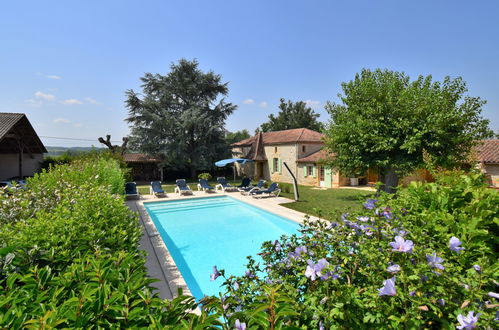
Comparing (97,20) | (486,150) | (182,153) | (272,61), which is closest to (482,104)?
(486,150)

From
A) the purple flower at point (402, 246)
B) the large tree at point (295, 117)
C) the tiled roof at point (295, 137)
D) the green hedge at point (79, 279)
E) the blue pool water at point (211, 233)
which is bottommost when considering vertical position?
the blue pool water at point (211, 233)

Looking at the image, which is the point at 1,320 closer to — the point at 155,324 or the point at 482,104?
the point at 155,324

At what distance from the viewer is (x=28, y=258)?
2352 mm

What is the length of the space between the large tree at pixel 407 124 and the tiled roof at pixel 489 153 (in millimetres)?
5162

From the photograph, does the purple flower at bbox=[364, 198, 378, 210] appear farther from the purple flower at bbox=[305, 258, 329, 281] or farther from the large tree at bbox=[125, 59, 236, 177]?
the large tree at bbox=[125, 59, 236, 177]

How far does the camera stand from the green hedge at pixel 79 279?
1.34 meters

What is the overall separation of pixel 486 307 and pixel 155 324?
6.41ft

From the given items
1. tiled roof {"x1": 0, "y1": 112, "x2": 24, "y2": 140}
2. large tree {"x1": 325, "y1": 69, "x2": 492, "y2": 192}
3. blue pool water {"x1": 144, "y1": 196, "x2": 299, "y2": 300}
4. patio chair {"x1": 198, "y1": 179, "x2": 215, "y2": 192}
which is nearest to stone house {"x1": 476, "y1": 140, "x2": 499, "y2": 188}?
large tree {"x1": 325, "y1": 69, "x2": 492, "y2": 192}

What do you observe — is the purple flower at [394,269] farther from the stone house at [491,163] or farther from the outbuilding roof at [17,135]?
the stone house at [491,163]

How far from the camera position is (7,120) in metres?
16.5

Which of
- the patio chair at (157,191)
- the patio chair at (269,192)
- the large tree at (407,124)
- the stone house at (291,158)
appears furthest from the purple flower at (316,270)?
the stone house at (291,158)

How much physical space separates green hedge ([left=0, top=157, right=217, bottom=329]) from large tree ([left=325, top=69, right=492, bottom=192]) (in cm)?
1349

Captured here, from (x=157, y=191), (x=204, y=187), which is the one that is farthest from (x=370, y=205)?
(x=204, y=187)

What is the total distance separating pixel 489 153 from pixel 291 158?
661 inches
